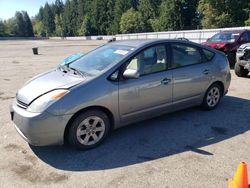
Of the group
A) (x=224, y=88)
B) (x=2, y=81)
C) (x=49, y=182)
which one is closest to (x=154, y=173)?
(x=49, y=182)

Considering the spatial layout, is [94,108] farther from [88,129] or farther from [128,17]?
[128,17]

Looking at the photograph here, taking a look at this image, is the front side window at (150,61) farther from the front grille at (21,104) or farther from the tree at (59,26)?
the tree at (59,26)

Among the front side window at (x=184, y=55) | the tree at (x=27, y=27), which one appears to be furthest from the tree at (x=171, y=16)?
the tree at (x=27, y=27)

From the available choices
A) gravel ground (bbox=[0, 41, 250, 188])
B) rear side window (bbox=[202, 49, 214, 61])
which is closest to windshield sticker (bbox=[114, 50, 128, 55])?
gravel ground (bbox=[0, 41, 250, 188])

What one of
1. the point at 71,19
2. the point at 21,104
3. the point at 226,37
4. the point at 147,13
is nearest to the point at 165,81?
the point at 21,104

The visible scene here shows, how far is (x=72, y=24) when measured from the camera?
126312mm

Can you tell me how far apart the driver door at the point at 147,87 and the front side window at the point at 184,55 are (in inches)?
9.2

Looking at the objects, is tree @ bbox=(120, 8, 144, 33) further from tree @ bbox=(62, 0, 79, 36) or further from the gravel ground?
the gravel ground

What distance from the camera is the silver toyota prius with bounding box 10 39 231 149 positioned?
13.0 feet

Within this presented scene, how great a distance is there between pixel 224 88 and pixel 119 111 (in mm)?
2853

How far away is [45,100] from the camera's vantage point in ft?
13.0

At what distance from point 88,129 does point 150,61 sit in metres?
1.58

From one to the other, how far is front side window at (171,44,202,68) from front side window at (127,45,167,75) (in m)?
0.25

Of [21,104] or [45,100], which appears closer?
[45,100]
